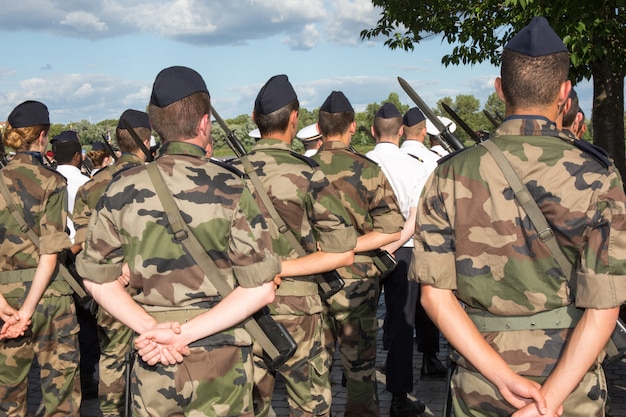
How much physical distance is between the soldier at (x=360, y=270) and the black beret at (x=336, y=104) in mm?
84

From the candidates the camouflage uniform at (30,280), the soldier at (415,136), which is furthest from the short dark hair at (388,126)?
the camouflage uniform at (30,280)

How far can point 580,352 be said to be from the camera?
246 centimetres

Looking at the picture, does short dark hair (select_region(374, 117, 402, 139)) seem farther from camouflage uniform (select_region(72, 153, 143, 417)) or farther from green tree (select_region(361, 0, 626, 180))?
green tree (select_region(361, 0, 626, 180))

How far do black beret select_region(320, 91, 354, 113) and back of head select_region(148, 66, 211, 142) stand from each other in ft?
7.99

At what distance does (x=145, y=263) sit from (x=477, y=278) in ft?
4.41

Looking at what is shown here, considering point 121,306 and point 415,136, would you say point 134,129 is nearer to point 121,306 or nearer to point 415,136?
point 415,136

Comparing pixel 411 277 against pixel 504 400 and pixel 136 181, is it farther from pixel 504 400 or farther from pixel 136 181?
pixel 136 181

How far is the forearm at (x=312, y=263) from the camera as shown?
424cm

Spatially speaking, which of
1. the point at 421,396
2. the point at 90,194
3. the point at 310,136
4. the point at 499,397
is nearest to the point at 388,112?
the point at 310,136

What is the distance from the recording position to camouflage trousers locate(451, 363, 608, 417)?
260cm

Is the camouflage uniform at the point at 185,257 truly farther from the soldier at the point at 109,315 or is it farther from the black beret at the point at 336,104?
the soldier at the point at 109,315

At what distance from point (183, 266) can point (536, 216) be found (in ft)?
4.63

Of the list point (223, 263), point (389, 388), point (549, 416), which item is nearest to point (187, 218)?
point (223, 263)

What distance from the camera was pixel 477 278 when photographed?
2.66m
